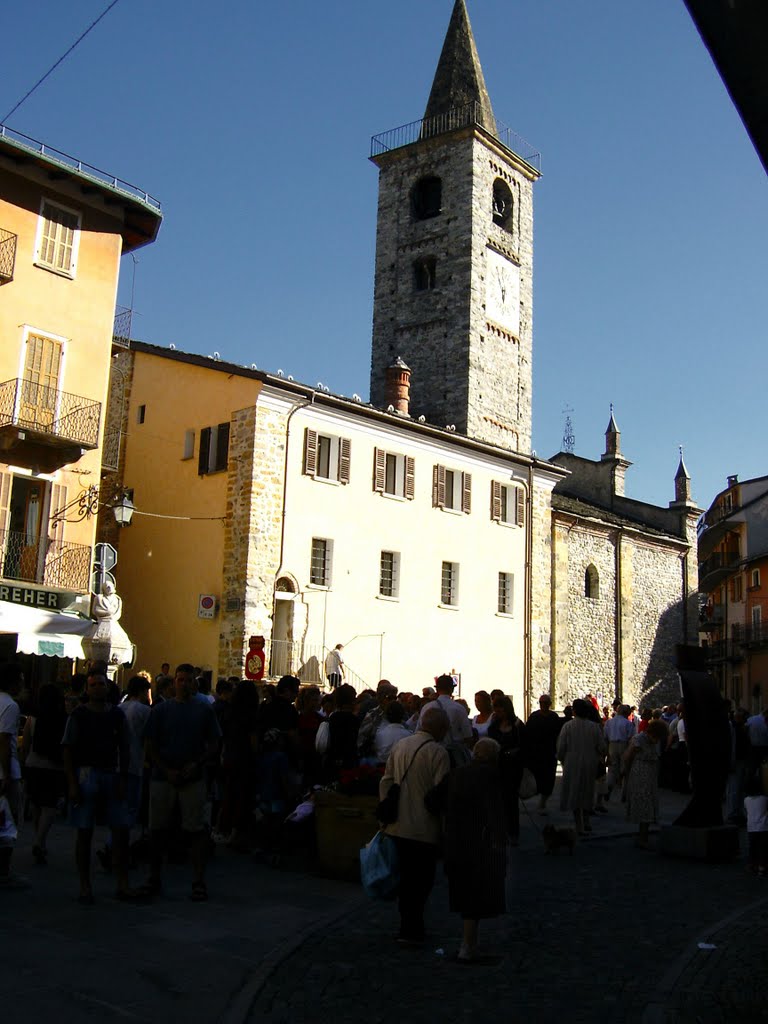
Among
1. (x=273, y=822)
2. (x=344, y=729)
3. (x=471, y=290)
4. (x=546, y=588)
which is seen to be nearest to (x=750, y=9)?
(x=344, y=729)

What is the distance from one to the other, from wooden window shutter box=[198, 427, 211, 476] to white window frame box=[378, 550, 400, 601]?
5.19 meters

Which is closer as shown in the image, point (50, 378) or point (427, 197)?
point (50, 378)

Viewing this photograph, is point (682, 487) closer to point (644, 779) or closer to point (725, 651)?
point (725, 651)

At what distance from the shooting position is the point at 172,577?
2673 cm

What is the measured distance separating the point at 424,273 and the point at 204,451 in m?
20.6

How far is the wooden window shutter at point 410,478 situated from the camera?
95.1 ft

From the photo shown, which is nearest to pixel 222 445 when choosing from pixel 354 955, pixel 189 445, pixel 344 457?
pixel 189 445

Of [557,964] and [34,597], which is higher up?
[34,597]

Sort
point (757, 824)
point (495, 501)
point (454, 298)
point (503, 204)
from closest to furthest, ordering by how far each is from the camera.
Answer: point (757, 824) → point (495, 501) → point (454, 298) → point (503, 204)

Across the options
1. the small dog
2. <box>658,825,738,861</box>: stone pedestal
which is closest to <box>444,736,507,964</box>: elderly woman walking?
the small dog

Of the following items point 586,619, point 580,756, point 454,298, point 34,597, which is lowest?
point 580,756

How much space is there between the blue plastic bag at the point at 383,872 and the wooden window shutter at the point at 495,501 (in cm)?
2427

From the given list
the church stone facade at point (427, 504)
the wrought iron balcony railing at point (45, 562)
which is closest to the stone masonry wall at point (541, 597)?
the church stone facade at point (427, 504)

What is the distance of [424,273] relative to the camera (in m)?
44.2
